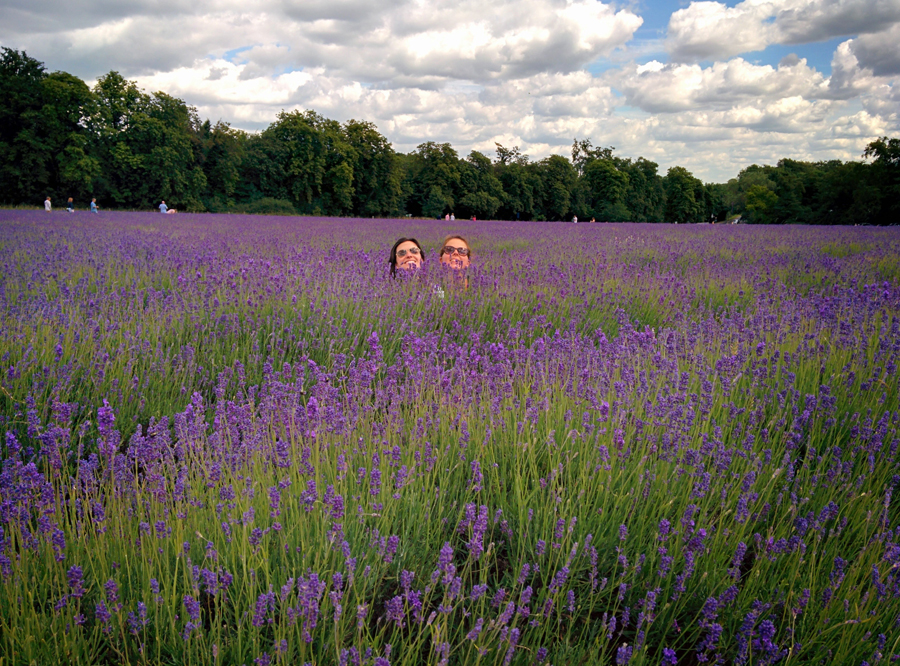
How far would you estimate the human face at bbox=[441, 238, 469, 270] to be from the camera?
619 cm

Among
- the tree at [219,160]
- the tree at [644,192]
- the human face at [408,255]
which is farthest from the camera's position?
the tree at [644,192]

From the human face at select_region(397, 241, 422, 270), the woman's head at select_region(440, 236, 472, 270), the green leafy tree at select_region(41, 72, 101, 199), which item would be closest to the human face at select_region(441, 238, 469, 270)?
the woman's head at select_region(440, 236, 472, 270)

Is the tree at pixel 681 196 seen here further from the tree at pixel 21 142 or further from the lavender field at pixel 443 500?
the lavender field at pixel 443 500

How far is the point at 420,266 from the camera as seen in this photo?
6.00m

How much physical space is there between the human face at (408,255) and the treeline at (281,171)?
33.8 m

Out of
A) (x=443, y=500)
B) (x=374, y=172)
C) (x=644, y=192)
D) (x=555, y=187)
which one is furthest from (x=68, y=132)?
(x=644, y=192)

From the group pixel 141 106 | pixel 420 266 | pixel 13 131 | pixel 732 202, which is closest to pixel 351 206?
pixel 141 106

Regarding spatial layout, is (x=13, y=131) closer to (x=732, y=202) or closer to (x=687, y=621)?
(x=687, y=621)

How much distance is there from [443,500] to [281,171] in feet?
156

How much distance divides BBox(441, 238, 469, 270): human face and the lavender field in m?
2.00

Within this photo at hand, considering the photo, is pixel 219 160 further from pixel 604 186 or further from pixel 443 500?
pixel 443 500

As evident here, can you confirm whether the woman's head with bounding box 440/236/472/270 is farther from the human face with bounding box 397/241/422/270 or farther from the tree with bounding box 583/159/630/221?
the tree with bounding box 583/159/630/221

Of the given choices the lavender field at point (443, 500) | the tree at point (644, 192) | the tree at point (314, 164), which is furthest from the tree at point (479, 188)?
the lavender field at point (443, 500)

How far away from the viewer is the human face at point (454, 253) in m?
6.19
